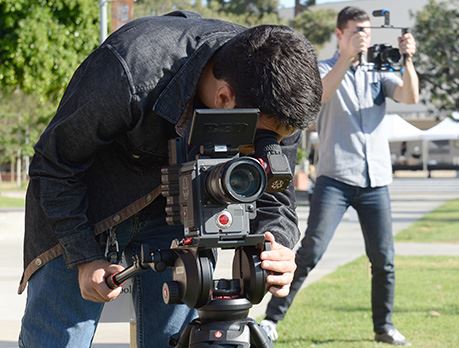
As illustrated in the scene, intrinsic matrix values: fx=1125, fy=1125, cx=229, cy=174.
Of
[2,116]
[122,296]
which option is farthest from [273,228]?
[2,116]

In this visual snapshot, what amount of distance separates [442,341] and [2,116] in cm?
2980

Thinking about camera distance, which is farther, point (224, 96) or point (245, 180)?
point (224, 96)

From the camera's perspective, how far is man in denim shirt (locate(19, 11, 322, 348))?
3035 mm

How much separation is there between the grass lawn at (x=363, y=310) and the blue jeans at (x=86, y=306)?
9.96ft

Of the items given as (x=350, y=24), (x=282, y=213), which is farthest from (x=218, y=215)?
(x=350, y=24)

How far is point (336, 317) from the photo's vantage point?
8.10 metres

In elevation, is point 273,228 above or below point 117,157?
below

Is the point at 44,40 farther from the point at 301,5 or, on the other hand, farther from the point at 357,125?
the point at 301,5

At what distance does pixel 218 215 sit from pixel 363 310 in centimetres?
576

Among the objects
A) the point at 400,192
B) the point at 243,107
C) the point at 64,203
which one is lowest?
the point at 400,192

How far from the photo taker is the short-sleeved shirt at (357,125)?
6.86m

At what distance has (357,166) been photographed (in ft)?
22.3

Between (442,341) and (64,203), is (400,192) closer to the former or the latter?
(442,341)

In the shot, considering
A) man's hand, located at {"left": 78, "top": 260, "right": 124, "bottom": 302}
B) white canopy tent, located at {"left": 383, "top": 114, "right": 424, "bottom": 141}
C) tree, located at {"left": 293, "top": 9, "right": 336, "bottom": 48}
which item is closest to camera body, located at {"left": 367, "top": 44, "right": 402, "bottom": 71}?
white canopy tent, located at {"left": 383, "top": 114, "right": 424, "bottom": 141}
